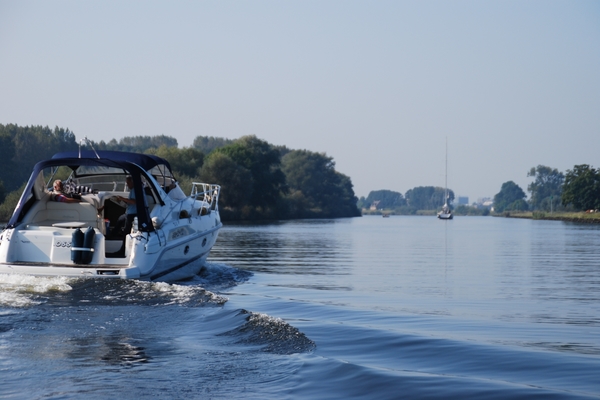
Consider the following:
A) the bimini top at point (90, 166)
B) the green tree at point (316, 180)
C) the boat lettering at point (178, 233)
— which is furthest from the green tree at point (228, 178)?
the bimini top at point (90, 166)

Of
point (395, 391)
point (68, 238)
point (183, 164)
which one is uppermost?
point (183, 164)

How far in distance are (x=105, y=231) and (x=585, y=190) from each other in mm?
113186

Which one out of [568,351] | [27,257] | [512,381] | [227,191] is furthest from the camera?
[227,191]

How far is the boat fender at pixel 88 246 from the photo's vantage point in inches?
545

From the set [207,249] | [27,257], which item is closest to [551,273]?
[207,249]

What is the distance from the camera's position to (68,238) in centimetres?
1420

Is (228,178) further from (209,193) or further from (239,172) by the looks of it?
(209,193)

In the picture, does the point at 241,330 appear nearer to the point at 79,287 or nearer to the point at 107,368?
the point at 107,368

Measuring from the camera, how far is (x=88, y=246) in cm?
1394

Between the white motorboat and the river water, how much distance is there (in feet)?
2.12

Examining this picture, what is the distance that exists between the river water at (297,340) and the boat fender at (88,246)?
29.8 inches

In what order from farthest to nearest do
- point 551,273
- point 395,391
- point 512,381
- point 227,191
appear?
1. point 227,191
2. point 551,273
3. point 512,381
4. point 395,391

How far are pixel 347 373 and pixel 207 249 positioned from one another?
11.4 meters

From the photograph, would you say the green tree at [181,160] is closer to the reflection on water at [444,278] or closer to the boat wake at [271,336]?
the reflection on water at [444,278]
